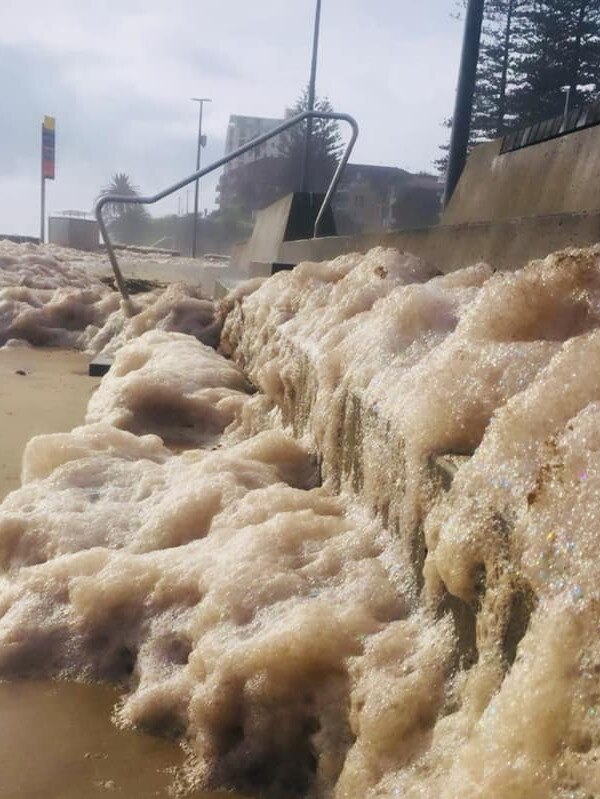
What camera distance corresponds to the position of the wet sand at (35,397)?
146 inches

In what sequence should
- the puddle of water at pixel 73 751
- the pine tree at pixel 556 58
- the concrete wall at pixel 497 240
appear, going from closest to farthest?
1. the puddle of water at pixel 73 751
2. the concrete wall at pixel 497 240
3. the pine tree at pixel 556 58

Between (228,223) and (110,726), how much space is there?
47752 millimetres

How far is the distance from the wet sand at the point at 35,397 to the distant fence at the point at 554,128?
10.7 ft

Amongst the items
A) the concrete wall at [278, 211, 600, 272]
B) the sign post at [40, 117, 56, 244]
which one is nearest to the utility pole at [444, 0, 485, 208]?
the concrete wall at [278, 211, 600, 272]

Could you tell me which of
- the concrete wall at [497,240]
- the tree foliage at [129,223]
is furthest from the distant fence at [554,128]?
the tree foliage at [129,223]

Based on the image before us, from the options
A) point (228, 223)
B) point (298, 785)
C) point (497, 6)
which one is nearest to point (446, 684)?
point (298, 785)

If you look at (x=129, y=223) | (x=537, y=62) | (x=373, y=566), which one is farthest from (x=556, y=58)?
(x=129, y=223)

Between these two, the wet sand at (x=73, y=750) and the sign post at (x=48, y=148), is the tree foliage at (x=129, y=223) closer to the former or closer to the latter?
the sign post at (x=48, y=148)

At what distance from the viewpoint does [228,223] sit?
48.1 metres

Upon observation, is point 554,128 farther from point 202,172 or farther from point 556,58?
point 556,58

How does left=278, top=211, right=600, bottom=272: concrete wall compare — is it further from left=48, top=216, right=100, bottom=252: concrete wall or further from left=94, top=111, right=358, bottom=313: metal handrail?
left=48, top=216, right=100, bottom=252: concrete wall

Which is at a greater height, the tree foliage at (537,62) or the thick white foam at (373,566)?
the tree foliage at (537,62)

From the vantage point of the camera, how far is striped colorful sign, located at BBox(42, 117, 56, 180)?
1401 inches

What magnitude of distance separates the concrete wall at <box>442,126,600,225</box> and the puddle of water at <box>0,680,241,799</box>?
298 centimetres
